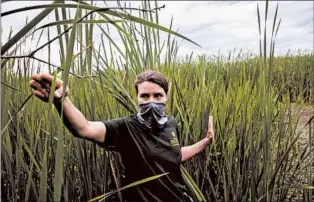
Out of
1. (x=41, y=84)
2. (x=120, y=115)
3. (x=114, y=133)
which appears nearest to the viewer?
(x=41, y=84)

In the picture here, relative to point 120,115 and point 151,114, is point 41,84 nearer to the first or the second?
point 151,114

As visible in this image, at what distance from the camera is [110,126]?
59 cm

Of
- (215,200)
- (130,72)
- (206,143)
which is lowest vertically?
(215,200)

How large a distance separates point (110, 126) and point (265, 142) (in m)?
0.22

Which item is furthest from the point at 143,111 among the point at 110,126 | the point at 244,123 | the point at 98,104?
the point at 244,123

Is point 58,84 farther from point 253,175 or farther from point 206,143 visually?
point 253,175

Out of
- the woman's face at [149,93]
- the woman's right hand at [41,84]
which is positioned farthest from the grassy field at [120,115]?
the woman's right hand at [41,84]

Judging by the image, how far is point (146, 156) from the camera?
0.61m

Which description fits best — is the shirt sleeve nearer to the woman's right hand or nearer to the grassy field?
the grassy field

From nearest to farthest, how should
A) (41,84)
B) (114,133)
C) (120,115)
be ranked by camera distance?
1. (41,84)
2. (114,133)
3. (120,115)

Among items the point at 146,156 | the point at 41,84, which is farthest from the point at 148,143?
the point at 41,84

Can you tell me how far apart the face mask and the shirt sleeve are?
3cm

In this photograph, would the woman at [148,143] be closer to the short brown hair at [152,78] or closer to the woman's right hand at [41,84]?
the short brown hair at [152,78]

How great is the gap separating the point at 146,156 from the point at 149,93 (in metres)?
0.09
